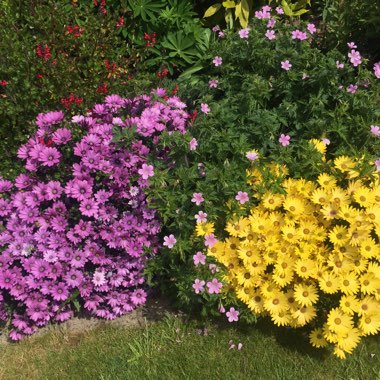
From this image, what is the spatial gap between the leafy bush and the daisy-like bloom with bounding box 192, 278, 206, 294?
0.13ft

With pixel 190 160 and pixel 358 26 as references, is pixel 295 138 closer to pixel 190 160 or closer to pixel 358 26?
pixel 190 160

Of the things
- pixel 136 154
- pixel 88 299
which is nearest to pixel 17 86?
pixel 136 154

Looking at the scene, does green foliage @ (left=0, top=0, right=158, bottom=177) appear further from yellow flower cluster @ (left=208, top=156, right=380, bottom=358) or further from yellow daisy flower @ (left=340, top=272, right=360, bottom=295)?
yellow daisy flower @ (left=340, top=272, right=360, bottom=295)

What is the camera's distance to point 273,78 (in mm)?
3316

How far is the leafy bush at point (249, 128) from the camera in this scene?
2801mm

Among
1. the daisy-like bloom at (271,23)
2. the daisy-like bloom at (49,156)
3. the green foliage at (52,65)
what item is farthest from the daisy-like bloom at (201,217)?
the daisy-like bloom at (271,23)

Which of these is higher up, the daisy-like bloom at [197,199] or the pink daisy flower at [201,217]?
the daisy-like bloom at [197,199]

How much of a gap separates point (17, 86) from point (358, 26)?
276 centimetres

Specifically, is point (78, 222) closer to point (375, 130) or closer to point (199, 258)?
point (199, 258)

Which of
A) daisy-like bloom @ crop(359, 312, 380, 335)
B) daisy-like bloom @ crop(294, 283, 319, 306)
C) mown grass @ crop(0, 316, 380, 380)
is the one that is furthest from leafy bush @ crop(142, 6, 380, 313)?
daisy-like bloom @ crop(359, 312, 380, 335)

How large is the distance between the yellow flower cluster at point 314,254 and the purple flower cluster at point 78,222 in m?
0.57

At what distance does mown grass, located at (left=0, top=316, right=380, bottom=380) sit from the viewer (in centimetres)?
268

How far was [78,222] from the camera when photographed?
297 centimetres

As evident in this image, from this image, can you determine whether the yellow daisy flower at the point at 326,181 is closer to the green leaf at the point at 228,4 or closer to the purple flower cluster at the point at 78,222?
the purple flower cluster at the point at 78,222
